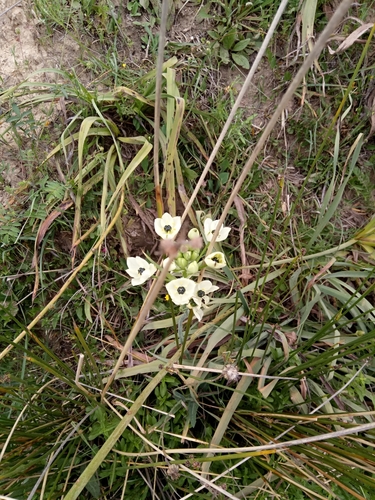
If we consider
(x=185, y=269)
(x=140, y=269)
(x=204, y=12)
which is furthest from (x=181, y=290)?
(x=204, y=12)

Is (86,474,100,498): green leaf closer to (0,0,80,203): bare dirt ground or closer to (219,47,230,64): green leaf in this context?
(0,0,80,203): bare dirt ground

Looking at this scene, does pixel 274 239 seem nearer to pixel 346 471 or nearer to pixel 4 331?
pixel 346 471

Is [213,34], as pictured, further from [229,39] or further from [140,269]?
[140,269]

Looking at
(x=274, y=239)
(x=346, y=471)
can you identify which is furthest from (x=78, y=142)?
(x=346, y=471)

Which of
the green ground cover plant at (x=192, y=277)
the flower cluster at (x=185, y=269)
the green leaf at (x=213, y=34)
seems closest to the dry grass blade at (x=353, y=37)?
the green ground cover plant at (x=192, y=277)

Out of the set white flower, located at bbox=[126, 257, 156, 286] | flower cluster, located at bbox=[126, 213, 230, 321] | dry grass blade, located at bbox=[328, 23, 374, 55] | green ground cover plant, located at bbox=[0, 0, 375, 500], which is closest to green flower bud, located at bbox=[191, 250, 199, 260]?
flower cluster, located at bbox=[126, 213, 230, 321]

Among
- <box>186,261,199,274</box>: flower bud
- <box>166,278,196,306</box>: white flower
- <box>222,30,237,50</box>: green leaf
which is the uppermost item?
<box>222,30,237,50</box>: green leaf
